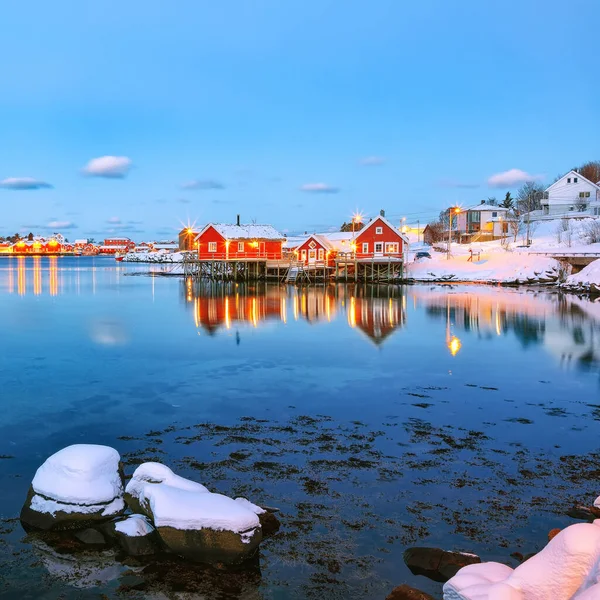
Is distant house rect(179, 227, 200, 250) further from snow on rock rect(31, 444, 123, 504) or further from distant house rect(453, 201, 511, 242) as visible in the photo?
snow on rock rect(31, 444, 123, 504)

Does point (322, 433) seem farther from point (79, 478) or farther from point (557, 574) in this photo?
point (557, 574)

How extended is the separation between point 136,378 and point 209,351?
5.13 m

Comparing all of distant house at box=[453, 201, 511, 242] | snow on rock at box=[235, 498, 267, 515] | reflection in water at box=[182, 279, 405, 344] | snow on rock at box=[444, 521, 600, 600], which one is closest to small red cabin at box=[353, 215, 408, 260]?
reflection in water at box=[182, 279, 405, 344]

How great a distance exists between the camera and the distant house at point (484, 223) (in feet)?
292

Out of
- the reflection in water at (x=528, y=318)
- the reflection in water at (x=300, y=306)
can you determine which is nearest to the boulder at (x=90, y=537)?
the reflection in water at (x=528, y=318)

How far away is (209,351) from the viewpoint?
914 inches

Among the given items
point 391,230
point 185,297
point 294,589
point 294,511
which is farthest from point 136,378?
point 391,230

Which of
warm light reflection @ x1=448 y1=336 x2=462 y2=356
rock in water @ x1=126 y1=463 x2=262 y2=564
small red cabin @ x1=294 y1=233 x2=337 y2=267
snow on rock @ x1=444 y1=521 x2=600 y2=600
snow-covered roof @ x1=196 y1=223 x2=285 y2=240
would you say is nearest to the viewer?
snow on rock @ x1=444 y1=521 x2=600 y2=600

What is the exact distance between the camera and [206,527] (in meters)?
7.55

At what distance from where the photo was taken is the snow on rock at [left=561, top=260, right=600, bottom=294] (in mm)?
50469

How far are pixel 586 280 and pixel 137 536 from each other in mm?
51932

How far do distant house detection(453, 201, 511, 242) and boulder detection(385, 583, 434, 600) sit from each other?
85856 mm

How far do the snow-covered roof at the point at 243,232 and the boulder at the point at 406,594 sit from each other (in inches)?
2575

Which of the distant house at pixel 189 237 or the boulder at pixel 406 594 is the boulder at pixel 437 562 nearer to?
the boulder at pixel 406 594
